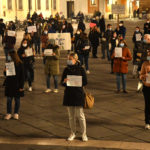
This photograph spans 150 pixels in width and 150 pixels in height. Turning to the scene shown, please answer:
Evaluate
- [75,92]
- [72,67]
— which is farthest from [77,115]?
[72,67]

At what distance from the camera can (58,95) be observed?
14500 millimetres

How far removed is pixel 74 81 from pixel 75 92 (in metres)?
0.22

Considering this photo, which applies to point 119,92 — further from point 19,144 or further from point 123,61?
point 19,144

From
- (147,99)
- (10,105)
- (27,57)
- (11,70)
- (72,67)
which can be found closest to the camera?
(72,67)

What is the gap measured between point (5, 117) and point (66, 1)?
67.8 meters

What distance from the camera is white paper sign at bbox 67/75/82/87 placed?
9.60m

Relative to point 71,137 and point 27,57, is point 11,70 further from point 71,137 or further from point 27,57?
point 27,57

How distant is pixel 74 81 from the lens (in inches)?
380

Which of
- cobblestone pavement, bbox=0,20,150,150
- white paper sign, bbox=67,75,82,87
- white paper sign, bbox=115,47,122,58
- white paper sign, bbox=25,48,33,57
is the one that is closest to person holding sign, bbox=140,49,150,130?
cobblestone pavement, bbox=0,20,150,150

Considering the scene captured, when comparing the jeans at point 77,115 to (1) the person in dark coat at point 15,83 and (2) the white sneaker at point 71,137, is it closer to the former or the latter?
(2) the white sneaker at point 71,137

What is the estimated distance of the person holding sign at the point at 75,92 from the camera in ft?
31.4

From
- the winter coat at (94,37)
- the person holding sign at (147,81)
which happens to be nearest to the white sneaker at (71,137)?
the person holding sign at (147,81)

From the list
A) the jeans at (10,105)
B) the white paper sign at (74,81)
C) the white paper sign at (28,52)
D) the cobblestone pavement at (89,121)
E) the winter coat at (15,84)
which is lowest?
the cobblestone pavement at (89,121)

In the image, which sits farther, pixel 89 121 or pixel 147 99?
pixel 89 121
